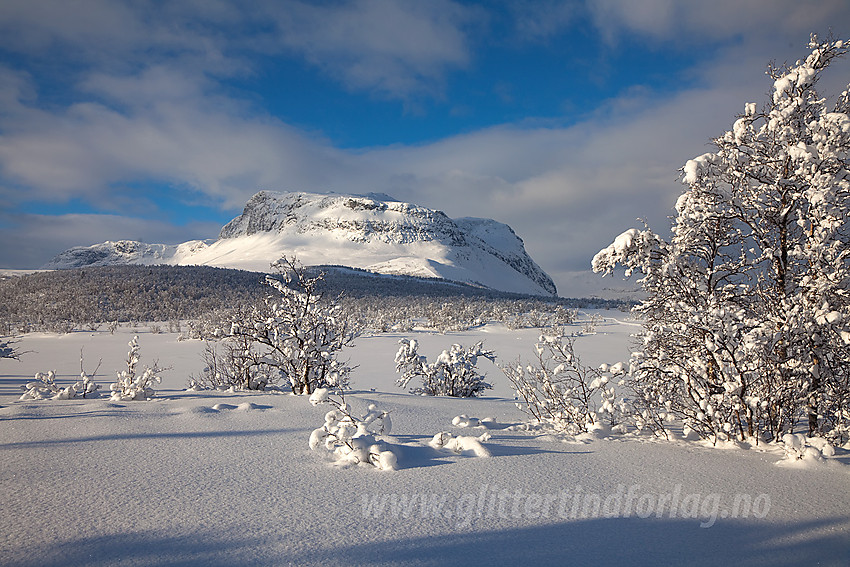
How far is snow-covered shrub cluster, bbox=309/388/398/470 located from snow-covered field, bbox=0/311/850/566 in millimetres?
79

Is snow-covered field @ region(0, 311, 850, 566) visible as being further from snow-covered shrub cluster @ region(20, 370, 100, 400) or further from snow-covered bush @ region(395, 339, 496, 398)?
snow-covered bush @ region(395, 339, 496, 398)

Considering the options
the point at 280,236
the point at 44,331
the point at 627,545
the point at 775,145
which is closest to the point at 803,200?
the point at 775,145

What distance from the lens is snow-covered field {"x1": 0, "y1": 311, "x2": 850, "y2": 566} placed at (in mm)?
1853

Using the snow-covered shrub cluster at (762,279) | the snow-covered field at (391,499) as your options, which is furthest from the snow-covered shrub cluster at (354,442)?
the snow-covered shrub cluster at (762,279)

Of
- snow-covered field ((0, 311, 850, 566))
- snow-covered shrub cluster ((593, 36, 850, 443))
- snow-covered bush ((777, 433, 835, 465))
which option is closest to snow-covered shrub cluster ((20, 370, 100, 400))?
snow-covered field ((0, 311, 850, 566))

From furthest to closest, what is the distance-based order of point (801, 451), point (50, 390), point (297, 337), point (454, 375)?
point (454, 375) < point (297, 337) < point (50, 390) < point (801, 451)

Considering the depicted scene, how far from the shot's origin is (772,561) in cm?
192

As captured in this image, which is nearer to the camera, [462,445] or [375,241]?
[462,445]

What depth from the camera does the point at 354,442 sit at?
283 cm

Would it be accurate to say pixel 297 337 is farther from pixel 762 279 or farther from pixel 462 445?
pixel 762 279

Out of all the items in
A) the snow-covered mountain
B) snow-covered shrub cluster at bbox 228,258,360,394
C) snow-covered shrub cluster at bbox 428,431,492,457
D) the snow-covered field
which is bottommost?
the snow-covered field

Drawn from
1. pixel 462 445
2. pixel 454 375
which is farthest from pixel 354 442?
pixel 454 375

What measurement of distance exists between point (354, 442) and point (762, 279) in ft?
10.7

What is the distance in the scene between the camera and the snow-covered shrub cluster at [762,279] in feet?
10.3
